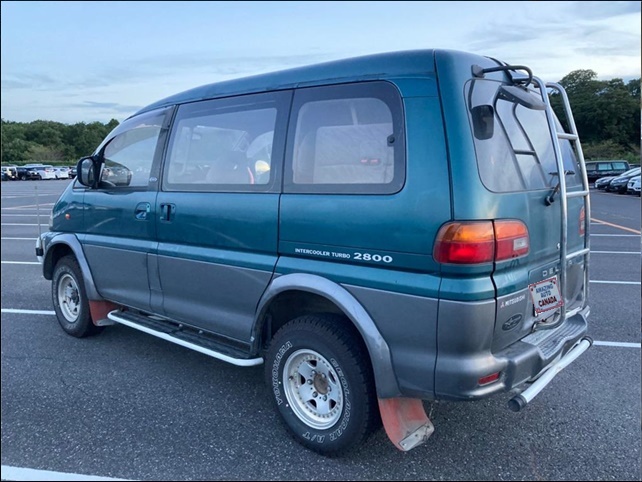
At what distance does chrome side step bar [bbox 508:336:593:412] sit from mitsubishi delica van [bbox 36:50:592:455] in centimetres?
2

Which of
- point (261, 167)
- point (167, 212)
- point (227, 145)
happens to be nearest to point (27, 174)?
point (167, 212)

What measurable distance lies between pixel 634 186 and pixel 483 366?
26.5 meters

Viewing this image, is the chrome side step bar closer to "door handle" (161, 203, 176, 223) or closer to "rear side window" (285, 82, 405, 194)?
"rear side window" (285, 82, 405, 194)

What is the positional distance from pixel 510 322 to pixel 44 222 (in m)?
16.2

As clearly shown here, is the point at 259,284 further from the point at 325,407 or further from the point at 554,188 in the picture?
the point at 554,188

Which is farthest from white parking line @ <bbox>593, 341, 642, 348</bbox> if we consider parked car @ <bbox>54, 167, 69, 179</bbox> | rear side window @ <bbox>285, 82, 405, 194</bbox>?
parked car @ <bbox>54, 167, 69, 179</bbox>

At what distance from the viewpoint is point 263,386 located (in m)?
4.00

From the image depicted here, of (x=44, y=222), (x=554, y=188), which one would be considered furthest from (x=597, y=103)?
(x=554, y=188)

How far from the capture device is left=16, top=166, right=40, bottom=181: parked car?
46906 millimetres

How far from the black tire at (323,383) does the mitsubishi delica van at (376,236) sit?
0.01 m

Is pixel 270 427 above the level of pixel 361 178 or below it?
below

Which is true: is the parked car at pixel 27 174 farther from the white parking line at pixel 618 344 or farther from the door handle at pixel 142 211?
the white parking line at pixel 618 344

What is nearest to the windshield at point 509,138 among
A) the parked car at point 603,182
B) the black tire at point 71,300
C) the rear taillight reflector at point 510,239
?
the rear taillight reflector at point 510,239

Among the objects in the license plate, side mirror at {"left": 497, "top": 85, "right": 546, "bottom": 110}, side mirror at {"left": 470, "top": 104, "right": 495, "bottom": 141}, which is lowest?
the license plate
